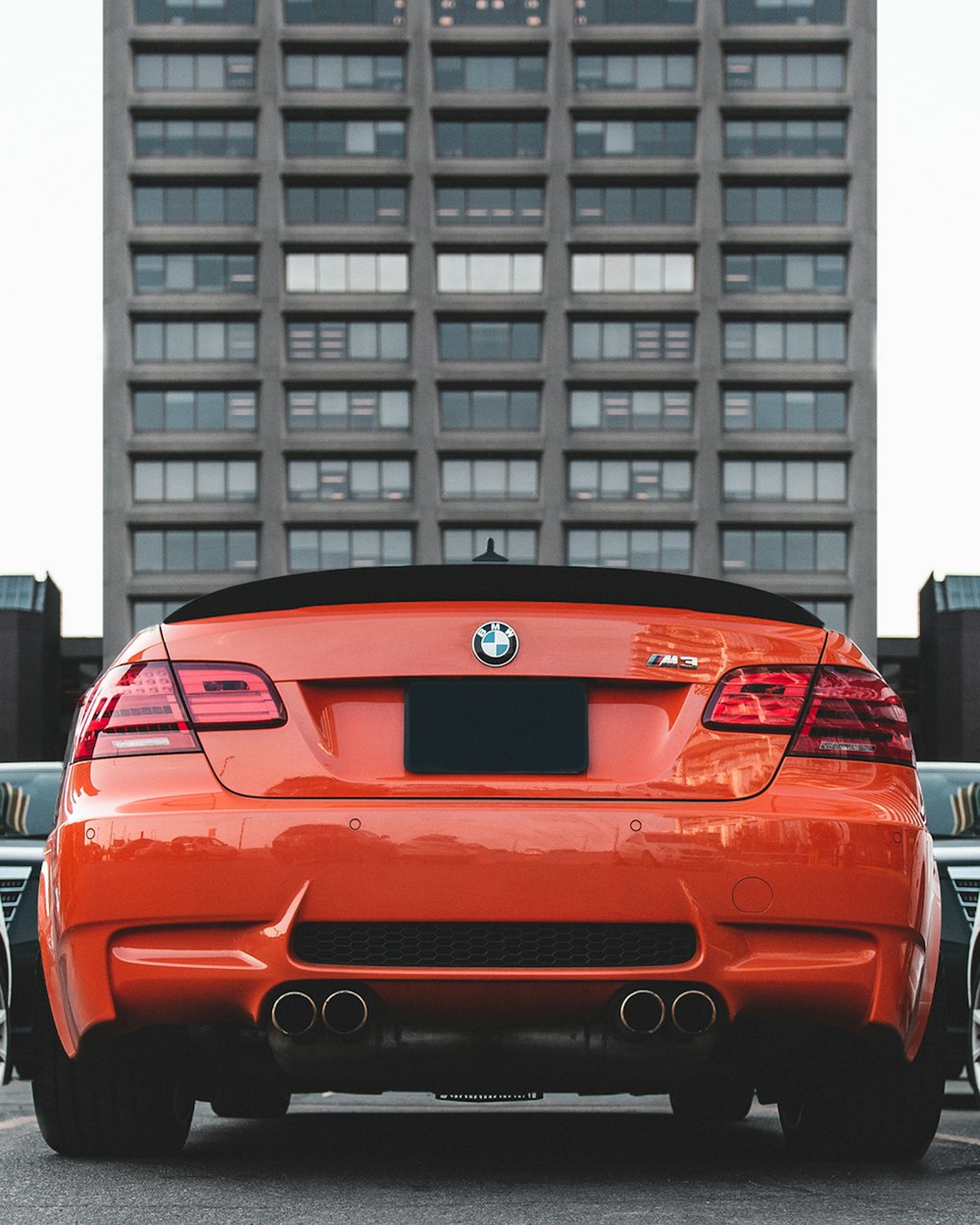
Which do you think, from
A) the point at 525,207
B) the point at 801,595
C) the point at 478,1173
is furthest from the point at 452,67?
the point at 478,1173

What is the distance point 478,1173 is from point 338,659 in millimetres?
1433

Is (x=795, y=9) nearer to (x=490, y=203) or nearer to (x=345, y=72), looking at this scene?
(x=490, y=203)

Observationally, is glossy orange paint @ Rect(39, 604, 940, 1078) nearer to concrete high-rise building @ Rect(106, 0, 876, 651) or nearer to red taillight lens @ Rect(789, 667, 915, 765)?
red taillight lens @ Rect(789, 667, 915, 765)

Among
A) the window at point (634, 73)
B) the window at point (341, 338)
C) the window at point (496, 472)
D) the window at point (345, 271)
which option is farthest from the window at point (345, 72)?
the window at point (496, 472)

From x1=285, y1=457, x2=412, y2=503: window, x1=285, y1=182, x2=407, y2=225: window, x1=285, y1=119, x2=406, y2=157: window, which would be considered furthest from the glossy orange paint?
x1=285, y1=119, x2=406, y2=157: window

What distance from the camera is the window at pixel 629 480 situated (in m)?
66.2

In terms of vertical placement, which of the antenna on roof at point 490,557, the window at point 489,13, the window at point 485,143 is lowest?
the antenna on roof at point 490,557

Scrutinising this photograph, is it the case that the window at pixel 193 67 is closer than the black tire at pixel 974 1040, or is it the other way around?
the black tire at pixel 974 1040

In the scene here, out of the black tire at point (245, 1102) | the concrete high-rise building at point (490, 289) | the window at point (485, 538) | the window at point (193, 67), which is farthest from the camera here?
the window at point (193, 67)

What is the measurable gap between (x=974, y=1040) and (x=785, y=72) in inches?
2651

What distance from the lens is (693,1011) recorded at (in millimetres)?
3646

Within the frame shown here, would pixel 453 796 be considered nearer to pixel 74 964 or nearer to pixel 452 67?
pixel 74 964

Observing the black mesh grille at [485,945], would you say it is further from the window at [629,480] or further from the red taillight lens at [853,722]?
the window at [629,480]

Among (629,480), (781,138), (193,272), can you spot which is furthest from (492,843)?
(781,138)
